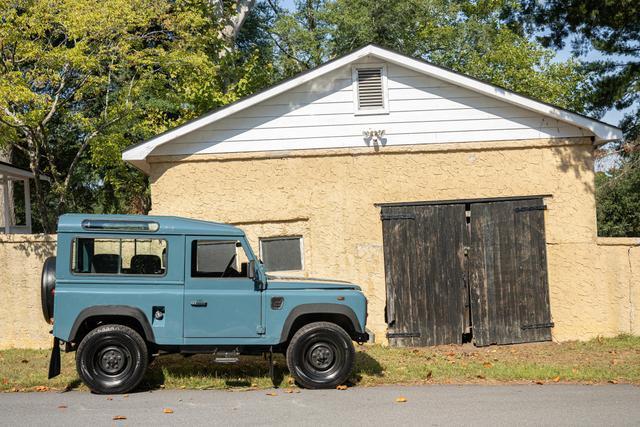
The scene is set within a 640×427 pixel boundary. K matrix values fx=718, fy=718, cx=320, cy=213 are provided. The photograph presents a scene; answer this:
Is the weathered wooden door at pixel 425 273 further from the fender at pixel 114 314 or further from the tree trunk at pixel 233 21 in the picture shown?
the tree trunk at pixel 233 21

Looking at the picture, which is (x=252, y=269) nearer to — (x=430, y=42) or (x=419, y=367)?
(x=419, y=367)

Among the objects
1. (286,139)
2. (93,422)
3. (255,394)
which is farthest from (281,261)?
(93,422)

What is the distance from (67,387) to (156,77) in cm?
1058

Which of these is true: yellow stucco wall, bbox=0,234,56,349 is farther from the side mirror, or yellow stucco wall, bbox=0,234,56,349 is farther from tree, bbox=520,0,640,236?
tree, bbox=520,0,640,236

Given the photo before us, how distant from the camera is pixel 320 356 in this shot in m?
8.92

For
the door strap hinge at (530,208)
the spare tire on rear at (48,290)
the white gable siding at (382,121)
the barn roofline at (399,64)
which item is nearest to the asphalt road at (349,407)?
the spare tire on rear at (48,290)

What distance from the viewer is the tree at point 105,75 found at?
1348 cm

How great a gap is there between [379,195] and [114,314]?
17.3ft

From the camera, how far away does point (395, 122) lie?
1231cm

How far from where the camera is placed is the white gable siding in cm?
1224

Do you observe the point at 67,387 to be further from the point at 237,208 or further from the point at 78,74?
the point at 78,74

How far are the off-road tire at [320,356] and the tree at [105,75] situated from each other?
684 centimetres

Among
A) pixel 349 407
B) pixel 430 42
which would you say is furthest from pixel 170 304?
pixel 430 42

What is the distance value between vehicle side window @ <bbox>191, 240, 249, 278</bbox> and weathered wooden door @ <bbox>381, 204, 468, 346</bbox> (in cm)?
381
